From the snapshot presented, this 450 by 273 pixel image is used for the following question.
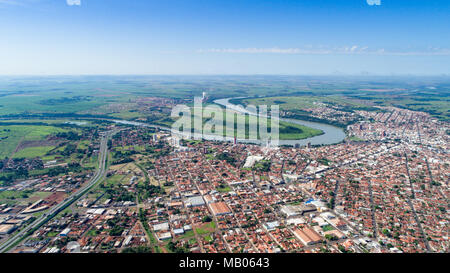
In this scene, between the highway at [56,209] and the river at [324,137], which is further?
the river at [324,137]

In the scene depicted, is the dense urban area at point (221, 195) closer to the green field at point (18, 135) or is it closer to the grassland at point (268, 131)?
the green field at point (18, 135)

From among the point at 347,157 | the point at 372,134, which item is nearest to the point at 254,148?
the point at 347,157

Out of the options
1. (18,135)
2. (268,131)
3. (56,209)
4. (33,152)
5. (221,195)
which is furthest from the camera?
(268,131)

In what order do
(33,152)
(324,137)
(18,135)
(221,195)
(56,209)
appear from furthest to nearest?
(324,137) < (18,135) < (33,152) < (221,195) < (56,209)

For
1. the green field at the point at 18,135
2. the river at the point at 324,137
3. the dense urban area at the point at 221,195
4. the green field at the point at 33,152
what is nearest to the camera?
the dense urban area at the point at 221,195

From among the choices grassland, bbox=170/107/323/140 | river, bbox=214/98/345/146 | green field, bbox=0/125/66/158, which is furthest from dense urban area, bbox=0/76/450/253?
grassland, bbox=170/107/323/140

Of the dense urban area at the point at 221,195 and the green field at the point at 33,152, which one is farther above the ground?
the green field at the point at 33,152

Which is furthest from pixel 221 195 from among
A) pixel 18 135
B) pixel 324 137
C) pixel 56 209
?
pixel 18 135

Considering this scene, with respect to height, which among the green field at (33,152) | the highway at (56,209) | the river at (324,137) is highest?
the river at (324,137)

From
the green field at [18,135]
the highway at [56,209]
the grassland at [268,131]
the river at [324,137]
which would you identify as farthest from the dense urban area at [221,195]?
the grassland at [268,131]

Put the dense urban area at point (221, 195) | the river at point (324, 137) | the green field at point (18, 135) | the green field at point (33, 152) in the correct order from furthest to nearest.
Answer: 1. the river at point (324, 137)
2. the green field at point (18, 135)
3. the green field at point (33, 152)
4. the dense urban area at point (221, 195)

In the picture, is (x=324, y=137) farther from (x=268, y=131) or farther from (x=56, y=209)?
(x=56, y=209)
